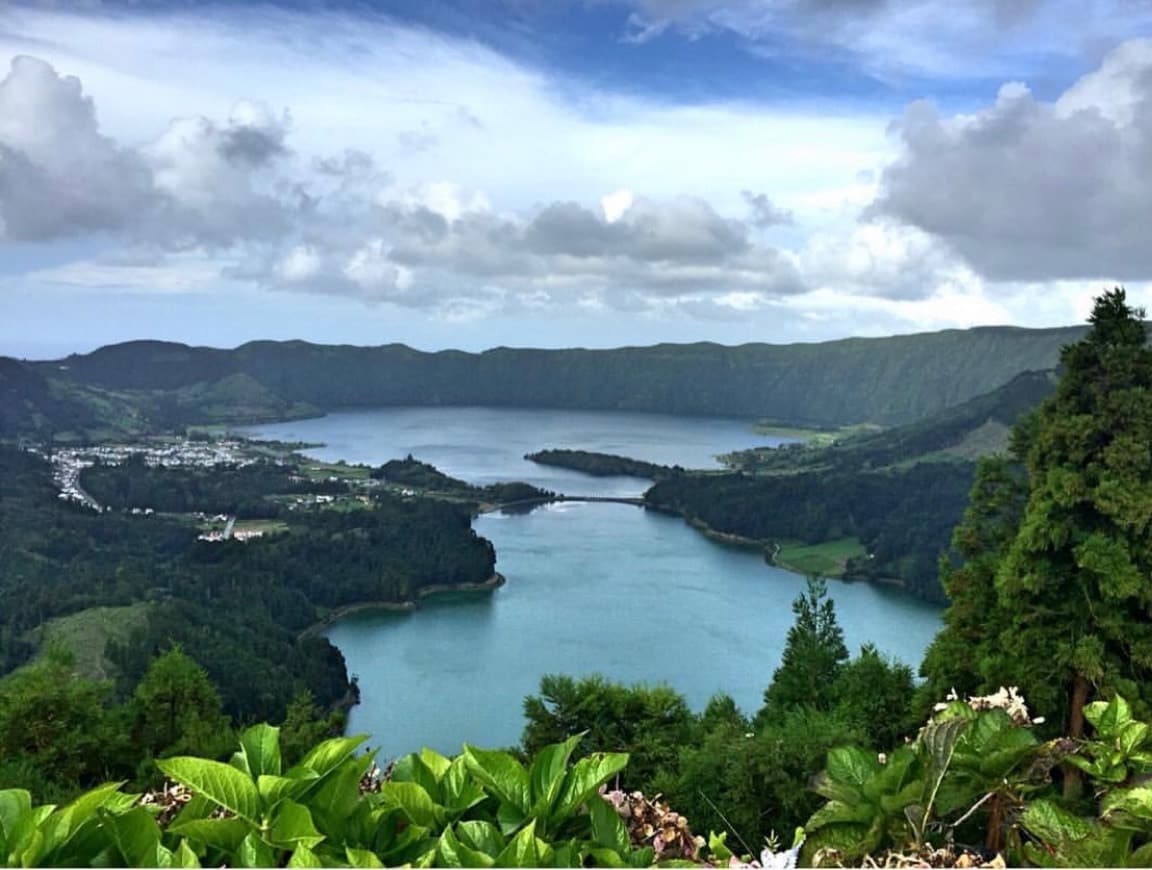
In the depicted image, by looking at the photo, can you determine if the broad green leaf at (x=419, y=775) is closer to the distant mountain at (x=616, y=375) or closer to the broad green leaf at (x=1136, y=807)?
the broad green leaf at (x=1136, y=807)

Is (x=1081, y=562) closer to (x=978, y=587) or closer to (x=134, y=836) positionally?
(x=978, y=587)

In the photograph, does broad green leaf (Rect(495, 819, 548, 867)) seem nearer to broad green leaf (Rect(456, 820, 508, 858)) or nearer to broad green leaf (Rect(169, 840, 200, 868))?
broad green leaf (Rect(456, 820, 508, 858))

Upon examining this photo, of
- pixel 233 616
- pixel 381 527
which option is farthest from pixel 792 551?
pixel 233 616

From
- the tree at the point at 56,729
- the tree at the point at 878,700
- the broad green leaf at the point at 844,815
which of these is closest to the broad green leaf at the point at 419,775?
the broad green leaf at the point at 844,815

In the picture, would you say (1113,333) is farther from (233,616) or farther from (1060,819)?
(233,616)

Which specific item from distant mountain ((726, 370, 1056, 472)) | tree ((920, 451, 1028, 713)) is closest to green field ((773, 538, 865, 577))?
distant mountain ((726, 370, 1056, 472))
